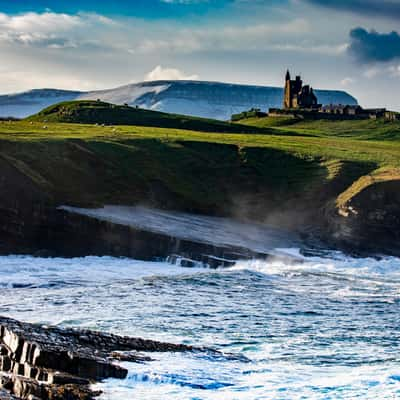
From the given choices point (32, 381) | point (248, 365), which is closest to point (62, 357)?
point (32, 381)

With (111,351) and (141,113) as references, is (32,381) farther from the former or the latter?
(141,113)

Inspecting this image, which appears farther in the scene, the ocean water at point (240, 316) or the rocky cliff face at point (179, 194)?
the rocky cliff face at point (179, 194)

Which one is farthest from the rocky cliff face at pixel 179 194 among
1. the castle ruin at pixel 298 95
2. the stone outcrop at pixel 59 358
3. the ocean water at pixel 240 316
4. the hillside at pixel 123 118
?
the castle ruin at pixel 298 95

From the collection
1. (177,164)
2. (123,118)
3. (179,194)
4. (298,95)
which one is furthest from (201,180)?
(298,95)

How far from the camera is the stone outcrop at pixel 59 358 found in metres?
25.9

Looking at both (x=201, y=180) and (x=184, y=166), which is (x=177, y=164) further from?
(x=201, y=180)

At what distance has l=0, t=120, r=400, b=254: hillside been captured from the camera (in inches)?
2383

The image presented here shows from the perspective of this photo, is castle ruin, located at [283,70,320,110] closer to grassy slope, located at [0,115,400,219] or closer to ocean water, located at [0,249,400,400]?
grassy slope, located at [0,115,400,219]

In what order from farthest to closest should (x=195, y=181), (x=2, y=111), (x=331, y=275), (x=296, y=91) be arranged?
(x=2, y=111), (x=296, y=91), (x=195, y=181), (x=331, y=275)

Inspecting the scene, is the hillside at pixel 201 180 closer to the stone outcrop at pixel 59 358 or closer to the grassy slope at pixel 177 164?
the grassy slope at pixel 177 164

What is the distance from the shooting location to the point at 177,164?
73.9m

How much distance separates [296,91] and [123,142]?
80649 millimetres

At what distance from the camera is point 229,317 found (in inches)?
1597

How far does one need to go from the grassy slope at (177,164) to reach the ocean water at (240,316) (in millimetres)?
10712
